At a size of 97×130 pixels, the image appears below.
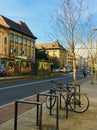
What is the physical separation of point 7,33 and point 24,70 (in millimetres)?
24349

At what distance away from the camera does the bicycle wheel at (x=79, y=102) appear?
920 cm

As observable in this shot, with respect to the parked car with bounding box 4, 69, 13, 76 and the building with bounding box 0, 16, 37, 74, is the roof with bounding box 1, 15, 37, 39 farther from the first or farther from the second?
the parked car with bounding box 4, 69, 13, 76

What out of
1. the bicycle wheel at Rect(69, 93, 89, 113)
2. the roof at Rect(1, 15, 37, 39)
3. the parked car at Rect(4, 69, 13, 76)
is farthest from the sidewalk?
the roof at Rect(1, 15, 37, 39)

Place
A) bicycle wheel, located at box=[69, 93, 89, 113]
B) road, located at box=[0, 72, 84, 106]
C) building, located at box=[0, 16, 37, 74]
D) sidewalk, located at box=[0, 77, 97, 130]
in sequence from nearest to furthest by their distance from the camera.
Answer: sidewalk, located at box=[0, 77, 97, 130] → bicycle wheel, located at box=[69, 93, 89, 113] → road, located at box=[0, 72, 84, 106] → building, located at box=[0, 16, 37, 74]

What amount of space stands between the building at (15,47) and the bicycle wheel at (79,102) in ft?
110

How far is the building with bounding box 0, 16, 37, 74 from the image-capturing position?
44250 mm

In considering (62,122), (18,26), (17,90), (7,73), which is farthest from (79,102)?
(18,26)

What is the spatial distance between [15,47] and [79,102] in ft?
216

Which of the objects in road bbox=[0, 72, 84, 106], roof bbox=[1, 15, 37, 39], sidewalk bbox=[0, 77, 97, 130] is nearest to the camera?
sidewalk bbox=[0, 77, 97, 130]

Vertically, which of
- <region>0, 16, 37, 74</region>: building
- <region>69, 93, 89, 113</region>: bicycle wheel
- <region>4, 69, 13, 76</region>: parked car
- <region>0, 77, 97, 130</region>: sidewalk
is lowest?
<region>0, 77, 97, 130</region>: sidewalk

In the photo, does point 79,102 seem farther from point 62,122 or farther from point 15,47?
point 15,47

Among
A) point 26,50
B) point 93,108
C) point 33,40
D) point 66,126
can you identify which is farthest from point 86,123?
point 33,40

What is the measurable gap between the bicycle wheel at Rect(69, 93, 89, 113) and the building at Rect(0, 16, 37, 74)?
33480mm

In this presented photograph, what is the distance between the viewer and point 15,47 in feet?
243
